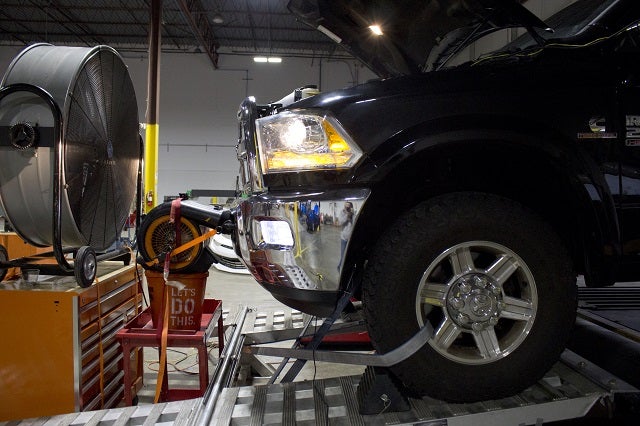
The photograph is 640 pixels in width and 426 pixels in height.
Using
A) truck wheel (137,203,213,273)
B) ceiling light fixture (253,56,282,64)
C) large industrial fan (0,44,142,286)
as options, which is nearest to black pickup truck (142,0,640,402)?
truck wheel (137,203,213,273)

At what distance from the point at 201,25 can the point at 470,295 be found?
12730mm

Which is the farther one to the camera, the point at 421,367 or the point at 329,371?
the point at 329,371

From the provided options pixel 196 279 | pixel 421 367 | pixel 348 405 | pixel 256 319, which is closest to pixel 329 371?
pixel 256 319

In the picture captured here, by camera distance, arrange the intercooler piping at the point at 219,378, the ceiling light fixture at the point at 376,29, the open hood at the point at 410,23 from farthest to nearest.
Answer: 1. the ceiling light fixture at the point at 376,29
2. the open hood at the point at 410,23
3. the intercooler piping at the point at 219,378

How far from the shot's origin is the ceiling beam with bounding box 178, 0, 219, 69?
9988mm

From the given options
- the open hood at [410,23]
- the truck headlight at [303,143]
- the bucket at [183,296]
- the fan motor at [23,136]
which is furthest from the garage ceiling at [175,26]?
the truck headlight at [303,143]

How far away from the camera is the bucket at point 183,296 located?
89.3 inches

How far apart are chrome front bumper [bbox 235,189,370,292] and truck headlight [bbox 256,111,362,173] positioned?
0.33ft

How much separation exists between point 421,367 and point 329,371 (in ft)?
7.30

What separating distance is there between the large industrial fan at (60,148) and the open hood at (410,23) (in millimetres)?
1370

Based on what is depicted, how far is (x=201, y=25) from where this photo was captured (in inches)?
466

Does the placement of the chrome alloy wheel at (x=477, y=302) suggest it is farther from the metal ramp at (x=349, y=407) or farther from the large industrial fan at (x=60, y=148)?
the large industrial fan at (x=60, y=148)

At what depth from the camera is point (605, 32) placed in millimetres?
1485

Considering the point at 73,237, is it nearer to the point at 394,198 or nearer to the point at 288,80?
the point at 394,198
